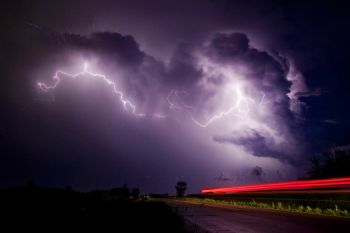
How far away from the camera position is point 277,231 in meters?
14.7

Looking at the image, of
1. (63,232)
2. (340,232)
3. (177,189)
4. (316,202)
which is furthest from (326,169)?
(177,189)

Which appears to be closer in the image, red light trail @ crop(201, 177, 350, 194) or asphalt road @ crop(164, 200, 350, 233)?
asphalt road @ crop(164, 200, 350, 233)

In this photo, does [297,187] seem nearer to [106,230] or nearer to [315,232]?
[315,232]

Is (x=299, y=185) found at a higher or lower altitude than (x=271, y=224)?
higher

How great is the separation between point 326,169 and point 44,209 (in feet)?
149

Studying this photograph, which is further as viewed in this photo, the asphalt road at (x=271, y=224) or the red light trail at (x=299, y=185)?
the red light trail at (x=299, y=185)

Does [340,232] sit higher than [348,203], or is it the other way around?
[348,203]

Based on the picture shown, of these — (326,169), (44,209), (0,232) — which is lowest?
(0,232)

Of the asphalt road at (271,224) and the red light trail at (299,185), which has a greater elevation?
the red light trail at (299,185)

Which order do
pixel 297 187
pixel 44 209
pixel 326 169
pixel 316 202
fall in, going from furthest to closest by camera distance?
pixel 326 169 < pixel 297 187 < pixel 316 202 < pixel 44 209

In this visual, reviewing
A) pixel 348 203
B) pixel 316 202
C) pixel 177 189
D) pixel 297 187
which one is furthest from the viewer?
pixel 177 189

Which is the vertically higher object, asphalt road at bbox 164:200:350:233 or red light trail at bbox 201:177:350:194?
red light trail at bbox 201:177:350:194

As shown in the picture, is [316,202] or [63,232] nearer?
[63,232]

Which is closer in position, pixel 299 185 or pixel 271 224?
pixel 271 224
